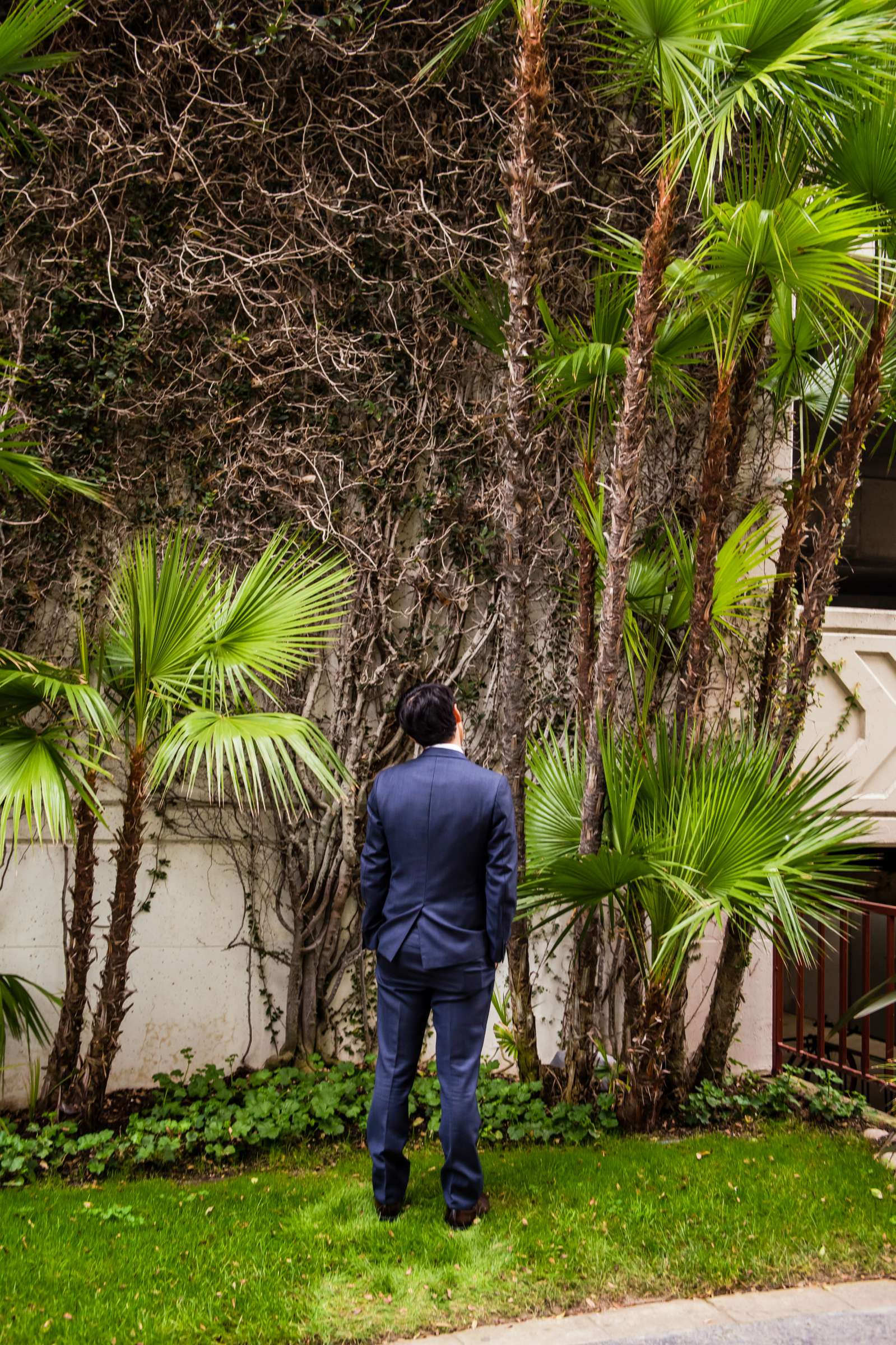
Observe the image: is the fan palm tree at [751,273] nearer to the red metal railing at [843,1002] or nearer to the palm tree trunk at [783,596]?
the palm tree trunk at [783,596]

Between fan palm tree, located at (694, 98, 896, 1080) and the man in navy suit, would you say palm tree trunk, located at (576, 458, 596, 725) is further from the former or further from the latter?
the man in navy suit

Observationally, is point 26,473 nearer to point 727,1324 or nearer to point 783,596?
point 783,596

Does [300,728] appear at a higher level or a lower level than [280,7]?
lower

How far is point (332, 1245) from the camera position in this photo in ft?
11.1

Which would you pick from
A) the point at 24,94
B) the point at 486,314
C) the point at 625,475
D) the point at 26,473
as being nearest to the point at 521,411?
the point at 625,475

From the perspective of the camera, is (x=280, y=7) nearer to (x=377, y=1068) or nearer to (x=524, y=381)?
(x=524, y=381)

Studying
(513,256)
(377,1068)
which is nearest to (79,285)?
(513,256)

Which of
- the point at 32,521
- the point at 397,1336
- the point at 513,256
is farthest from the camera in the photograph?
the point at 32,521

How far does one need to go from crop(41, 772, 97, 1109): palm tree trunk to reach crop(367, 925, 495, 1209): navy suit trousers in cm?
154

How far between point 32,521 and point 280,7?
3016 mm

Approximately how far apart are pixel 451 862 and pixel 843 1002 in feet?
13.9

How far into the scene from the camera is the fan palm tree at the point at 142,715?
387 cm

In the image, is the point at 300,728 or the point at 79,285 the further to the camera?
the point at 79,285

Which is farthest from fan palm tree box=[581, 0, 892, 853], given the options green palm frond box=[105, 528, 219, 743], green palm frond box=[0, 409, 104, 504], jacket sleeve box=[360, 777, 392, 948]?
green palm frond box=[0, 409, 104, 504]
